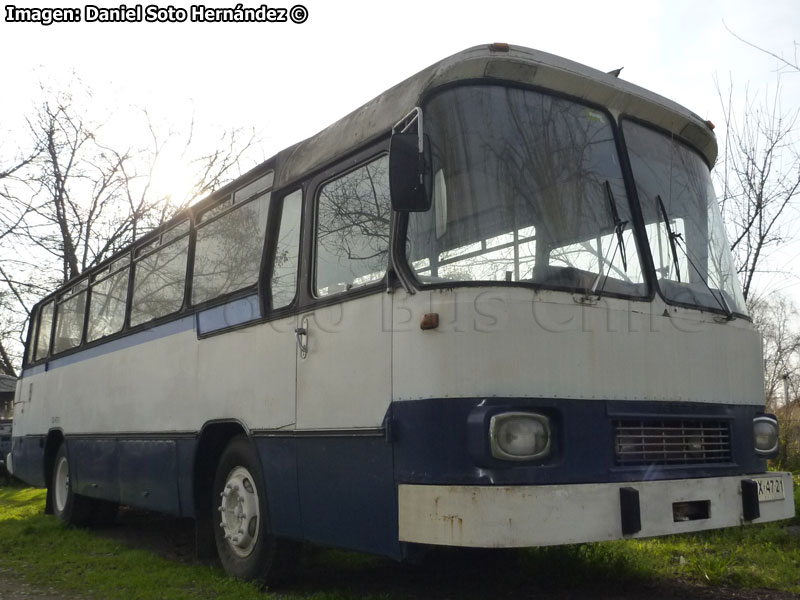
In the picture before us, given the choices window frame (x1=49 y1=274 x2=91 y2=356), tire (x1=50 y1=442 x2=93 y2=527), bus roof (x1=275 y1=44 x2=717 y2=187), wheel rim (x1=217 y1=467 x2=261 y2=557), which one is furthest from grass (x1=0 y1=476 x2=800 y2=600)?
window frame (x1=49 y1=274 x2=91 y2=356)

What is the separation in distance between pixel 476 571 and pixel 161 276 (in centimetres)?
419

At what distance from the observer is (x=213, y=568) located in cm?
673

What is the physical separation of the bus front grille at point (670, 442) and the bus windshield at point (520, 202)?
77 cm

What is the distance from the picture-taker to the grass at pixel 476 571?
5.78 metres

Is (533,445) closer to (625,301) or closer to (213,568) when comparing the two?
(625,301)

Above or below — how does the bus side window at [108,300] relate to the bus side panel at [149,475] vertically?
above

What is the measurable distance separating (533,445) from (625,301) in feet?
3.56

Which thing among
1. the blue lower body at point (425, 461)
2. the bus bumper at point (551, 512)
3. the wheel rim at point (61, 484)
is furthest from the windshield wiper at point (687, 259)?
the wheel rim at point (61, 484)

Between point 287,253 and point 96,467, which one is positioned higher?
point 287,253

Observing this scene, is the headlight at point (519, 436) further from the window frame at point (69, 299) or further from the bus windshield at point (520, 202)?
the window frame at point (69, 299)

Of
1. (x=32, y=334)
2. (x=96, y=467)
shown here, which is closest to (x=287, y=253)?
(x=96, y=467)

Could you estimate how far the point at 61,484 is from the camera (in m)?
10.8

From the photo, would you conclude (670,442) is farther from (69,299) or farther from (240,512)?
(69,299)

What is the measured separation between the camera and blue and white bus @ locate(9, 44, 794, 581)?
14.4 feet
